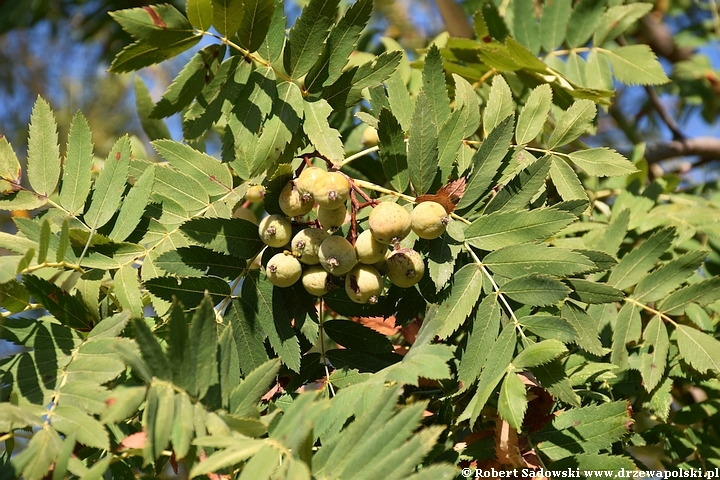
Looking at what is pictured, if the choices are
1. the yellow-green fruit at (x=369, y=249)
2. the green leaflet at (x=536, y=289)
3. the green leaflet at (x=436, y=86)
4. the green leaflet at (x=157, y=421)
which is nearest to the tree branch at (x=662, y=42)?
the green leaflet at (x=436, y=86)

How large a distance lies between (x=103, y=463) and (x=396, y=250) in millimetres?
534

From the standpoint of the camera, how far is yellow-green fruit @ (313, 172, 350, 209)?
962 mm

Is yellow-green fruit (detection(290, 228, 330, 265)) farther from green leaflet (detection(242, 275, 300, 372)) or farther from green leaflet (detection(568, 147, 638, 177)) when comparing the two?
green leaflet (detection(568, 147, 638, 177))

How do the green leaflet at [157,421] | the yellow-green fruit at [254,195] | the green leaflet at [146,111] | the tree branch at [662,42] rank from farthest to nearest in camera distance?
the tree branch at [662,42] → the green leaflet at [146,111] → the yellow-green fruit at [254,195] → the green leaflet at [157,421]

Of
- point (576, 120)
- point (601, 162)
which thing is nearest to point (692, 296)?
point (601, 162)

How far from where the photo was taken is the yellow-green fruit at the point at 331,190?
0.96 metres

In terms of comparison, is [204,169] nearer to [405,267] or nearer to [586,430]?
[405,267]

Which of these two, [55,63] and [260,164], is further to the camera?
[55,63]

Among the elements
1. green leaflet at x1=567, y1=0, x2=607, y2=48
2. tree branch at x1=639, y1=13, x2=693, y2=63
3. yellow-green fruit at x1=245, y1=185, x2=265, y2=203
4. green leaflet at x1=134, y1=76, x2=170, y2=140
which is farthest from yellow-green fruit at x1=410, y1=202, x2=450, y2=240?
tree branch at x1=639, y1=13, x2=693, y2=63

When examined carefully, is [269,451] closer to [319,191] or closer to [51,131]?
[319,191]

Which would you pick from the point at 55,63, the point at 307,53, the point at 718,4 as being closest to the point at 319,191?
the point at 307,53

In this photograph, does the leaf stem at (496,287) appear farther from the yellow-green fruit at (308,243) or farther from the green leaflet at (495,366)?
the yellow-green fruit at (308,243)

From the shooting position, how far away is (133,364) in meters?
0.79

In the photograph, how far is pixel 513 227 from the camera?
1.07 m
